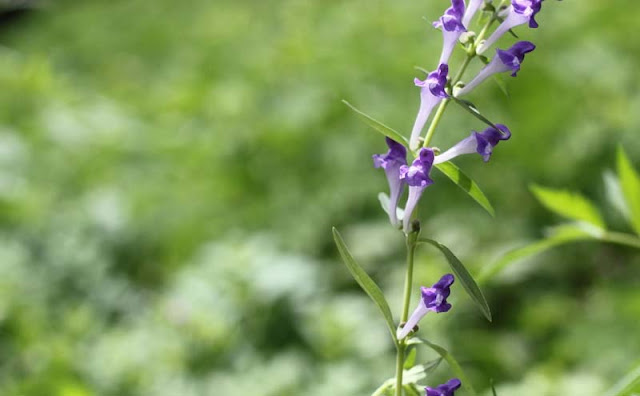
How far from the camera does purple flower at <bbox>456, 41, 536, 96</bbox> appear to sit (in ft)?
3.18

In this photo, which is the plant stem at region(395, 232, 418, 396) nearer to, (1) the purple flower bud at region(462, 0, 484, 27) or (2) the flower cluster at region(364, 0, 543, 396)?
(2) the flower cluster at region(364, 0, 543, 396)

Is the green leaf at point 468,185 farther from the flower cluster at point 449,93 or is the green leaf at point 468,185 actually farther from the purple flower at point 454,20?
the purple flower at point 454,20

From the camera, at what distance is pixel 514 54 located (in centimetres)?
98

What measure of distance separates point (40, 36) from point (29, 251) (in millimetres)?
6157

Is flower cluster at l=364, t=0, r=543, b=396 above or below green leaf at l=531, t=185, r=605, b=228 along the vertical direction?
below

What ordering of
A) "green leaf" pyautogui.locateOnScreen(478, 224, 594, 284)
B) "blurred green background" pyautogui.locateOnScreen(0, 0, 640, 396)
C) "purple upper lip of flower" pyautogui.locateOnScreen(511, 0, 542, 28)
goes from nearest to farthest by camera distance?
"purple upper lip of flower" pyautogui.locateOnScreen(511, 0, 542, 28), "green leaf" pyautogui.locateOnScreen(478, 224, 594, 284), "blurred green background" pyautogui.locateOnScreen(0, 0, 640, 396)

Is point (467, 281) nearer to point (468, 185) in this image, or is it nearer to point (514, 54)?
point (468, 185)

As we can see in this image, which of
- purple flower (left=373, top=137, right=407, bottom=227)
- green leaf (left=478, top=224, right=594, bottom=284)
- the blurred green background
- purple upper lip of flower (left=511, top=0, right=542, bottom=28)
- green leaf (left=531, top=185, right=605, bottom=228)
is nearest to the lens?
purple upper lip of flower (left=511, top=0, right=542, bottom=28)

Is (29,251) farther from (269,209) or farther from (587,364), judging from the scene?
(587,364)

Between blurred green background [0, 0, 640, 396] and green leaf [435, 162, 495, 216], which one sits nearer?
green leaf [435, 162, 495, 216]

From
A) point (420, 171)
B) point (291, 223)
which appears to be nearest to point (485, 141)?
point (420, 171)

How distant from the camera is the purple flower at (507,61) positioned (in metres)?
0.97

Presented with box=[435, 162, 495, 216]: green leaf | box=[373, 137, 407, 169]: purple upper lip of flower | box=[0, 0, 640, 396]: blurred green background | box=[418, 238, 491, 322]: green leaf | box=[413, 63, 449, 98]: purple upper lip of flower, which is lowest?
box=[418, 238, 491, 322]: green leaf

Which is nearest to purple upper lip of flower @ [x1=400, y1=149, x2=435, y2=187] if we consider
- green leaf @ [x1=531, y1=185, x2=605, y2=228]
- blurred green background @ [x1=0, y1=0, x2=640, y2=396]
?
green leaf @ [x1=531, y1=185, x2=605, y2=228]
